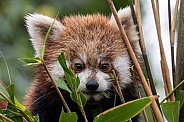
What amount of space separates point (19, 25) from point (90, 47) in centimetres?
205

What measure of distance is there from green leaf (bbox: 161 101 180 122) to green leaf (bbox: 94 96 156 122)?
0.45ft

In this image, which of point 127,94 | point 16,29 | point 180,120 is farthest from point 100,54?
point 16,29

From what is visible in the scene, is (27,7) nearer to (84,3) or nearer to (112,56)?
(84,3)

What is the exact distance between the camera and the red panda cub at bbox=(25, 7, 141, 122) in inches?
96.1

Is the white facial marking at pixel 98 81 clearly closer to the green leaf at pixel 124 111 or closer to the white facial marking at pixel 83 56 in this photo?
the white facial marking at pixel 83 56

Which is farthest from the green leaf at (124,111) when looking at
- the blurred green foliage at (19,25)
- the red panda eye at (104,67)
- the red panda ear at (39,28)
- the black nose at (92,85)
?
the blurred green foliage at (19,25)

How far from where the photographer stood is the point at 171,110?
163 centimetres

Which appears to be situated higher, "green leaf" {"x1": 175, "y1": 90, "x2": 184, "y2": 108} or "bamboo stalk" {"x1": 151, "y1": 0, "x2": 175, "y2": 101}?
"bamboo stalk" {"x1": 151, "y1": 0, "x2": 175, "y2": 101}

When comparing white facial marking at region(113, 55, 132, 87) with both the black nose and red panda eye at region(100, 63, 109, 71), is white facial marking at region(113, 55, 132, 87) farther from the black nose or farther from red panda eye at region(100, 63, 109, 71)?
the black nose

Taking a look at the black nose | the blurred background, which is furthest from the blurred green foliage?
the black nose

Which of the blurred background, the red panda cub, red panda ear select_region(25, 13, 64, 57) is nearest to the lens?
the red panda cub

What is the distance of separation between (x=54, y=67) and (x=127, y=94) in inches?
14.9

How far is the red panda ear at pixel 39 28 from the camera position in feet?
8.78

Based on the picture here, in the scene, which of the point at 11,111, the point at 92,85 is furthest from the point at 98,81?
the point at 11,111
